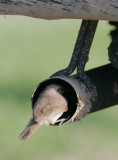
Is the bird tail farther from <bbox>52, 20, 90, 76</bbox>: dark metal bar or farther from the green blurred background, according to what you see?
the green blurred background

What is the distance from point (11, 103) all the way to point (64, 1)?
128 inches

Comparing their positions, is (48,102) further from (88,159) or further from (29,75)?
(29,75)

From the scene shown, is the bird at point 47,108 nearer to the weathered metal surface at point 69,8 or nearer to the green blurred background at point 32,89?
the weathered metal surface at point 69,8

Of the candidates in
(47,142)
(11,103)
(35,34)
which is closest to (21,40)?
(35,34)

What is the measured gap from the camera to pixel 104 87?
6.66 feet

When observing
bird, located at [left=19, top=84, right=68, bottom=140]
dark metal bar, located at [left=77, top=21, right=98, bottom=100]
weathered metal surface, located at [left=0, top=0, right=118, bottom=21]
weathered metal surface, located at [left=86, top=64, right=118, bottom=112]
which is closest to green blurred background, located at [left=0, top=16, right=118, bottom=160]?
weathered metal surface, located at [left=86, top=64, right=118, bottom=112]

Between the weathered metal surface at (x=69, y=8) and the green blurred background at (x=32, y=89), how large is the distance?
2517 millimetres

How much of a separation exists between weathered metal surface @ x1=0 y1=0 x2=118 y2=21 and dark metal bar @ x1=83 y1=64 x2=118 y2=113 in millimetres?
398

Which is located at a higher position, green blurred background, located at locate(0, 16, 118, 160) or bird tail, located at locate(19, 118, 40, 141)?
bird tail, located at locate(19, 118, 40, 141)

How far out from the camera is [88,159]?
13.5 feet

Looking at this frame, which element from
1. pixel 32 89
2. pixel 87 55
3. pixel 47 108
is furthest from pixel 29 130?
pixel 32 89

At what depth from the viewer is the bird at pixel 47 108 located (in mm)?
1771

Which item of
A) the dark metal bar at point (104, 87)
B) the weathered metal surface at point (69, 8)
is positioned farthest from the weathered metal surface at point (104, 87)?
the weathered metal surface at point (69, 8)

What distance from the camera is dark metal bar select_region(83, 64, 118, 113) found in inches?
79.6
